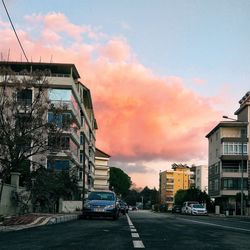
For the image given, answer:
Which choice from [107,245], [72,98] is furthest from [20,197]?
[72,98]

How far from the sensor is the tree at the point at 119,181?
152 meters

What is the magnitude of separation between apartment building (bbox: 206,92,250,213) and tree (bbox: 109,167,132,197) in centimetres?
5925

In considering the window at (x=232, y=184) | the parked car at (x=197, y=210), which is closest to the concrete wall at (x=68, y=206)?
the parked car at (x=197, y=210)

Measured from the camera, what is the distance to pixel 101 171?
449 ft

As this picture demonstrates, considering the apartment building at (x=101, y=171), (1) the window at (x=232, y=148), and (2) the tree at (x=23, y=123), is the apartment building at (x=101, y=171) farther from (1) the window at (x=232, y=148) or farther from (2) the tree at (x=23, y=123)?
(2) the tree at (x=23, y=123)

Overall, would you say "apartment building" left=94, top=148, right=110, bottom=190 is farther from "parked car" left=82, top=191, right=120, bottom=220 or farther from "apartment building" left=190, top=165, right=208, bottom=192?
"parked car" left=82, top=191, right=120, bottom=220

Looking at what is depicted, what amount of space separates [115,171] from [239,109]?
2643 inches

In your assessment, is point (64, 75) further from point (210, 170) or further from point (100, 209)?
point (210, 170)

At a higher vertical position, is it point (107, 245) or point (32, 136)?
point (32, 136)

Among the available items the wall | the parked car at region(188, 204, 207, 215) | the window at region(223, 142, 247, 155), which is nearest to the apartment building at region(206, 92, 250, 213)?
the window at region(223, 142, 247, 155)

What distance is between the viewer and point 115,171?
156 metres

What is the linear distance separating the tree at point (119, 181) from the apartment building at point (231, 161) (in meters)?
59.3

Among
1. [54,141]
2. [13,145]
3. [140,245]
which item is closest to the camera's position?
[140,245]

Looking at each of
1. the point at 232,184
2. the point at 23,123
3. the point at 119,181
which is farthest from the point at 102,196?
the point at 119,181
